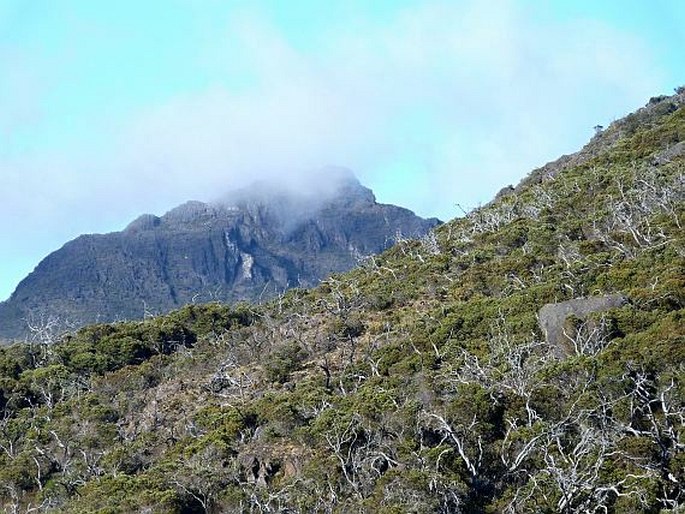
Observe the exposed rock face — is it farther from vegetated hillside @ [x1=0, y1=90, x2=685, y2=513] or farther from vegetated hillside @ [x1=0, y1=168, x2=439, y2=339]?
vegetated hillside @ [x1=0, y1=168, x2=439, y2=339]

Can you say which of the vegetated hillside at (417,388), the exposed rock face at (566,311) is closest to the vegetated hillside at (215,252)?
the vegetated hillside at (417,388)

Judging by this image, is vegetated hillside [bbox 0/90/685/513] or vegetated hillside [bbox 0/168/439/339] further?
vegetated hillside [bbox 0/168/439/339]

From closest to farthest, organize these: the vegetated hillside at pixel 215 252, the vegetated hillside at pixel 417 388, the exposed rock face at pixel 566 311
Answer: the vegetated hillside at pixel 417 388, the exposed rock face at pixel 566 311, the vegetated hillside at pixel 215 252

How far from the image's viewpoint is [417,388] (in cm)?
2725

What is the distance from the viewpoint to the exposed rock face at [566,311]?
91.5 ft

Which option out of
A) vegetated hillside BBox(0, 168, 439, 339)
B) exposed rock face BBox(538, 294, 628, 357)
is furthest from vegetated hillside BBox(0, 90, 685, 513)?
vegetated hillside BBox(0, 168, 439, 339)

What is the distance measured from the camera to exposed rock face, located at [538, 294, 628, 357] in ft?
91.5

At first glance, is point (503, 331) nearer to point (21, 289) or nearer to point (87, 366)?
point (87, 366)

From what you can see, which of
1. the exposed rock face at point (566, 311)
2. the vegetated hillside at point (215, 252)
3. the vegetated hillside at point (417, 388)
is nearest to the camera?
the vegetated hillside at point (417, 388)

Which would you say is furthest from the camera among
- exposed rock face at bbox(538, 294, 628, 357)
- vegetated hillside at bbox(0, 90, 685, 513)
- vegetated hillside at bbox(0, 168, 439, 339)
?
vegetated hillside at bbox(0, 168, 439, 339)

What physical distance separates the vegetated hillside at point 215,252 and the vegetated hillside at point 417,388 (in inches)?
3274

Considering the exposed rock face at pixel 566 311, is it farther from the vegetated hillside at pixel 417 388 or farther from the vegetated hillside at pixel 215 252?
the vegetated hillside at pixel 215 252

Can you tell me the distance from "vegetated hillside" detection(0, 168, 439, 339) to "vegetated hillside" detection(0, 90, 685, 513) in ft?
273

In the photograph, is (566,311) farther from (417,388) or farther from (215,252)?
(215,252)
